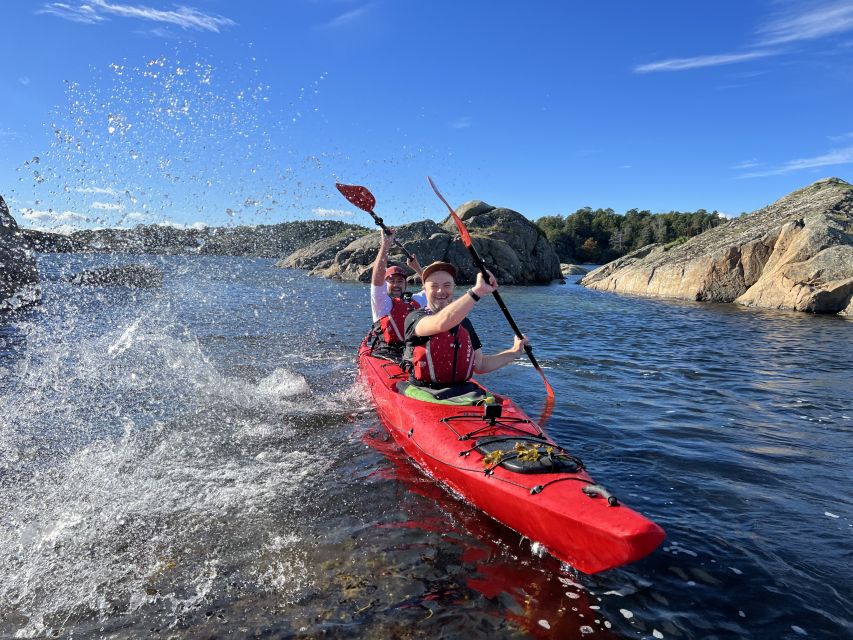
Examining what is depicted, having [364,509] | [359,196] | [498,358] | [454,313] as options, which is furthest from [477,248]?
[364,509]

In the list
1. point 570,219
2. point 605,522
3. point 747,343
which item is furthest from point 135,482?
point 570,219

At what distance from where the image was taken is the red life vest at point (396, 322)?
28.3ft

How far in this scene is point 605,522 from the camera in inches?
135

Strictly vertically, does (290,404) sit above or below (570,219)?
below

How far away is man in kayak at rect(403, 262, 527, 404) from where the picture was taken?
5.48 meters

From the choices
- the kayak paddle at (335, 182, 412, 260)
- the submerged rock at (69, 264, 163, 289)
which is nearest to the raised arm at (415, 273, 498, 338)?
the kayak paddle at (335, 182, 412, 260)

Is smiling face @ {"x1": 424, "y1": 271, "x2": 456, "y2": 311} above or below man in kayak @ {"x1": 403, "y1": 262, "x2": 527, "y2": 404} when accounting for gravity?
above

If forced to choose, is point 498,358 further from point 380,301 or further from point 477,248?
point 477,248

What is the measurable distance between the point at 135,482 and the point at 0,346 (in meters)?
9.33

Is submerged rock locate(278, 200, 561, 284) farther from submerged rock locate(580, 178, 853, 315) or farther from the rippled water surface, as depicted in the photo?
the rippled water surface

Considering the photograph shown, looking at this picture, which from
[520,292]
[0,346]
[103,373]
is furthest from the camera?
[520,292]

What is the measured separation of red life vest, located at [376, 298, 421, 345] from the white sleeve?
0.09 meters

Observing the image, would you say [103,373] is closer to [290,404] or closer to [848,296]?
[290,404]

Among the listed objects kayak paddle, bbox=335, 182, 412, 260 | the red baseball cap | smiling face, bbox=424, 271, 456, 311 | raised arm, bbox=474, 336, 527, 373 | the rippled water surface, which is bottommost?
the rippled water surface
